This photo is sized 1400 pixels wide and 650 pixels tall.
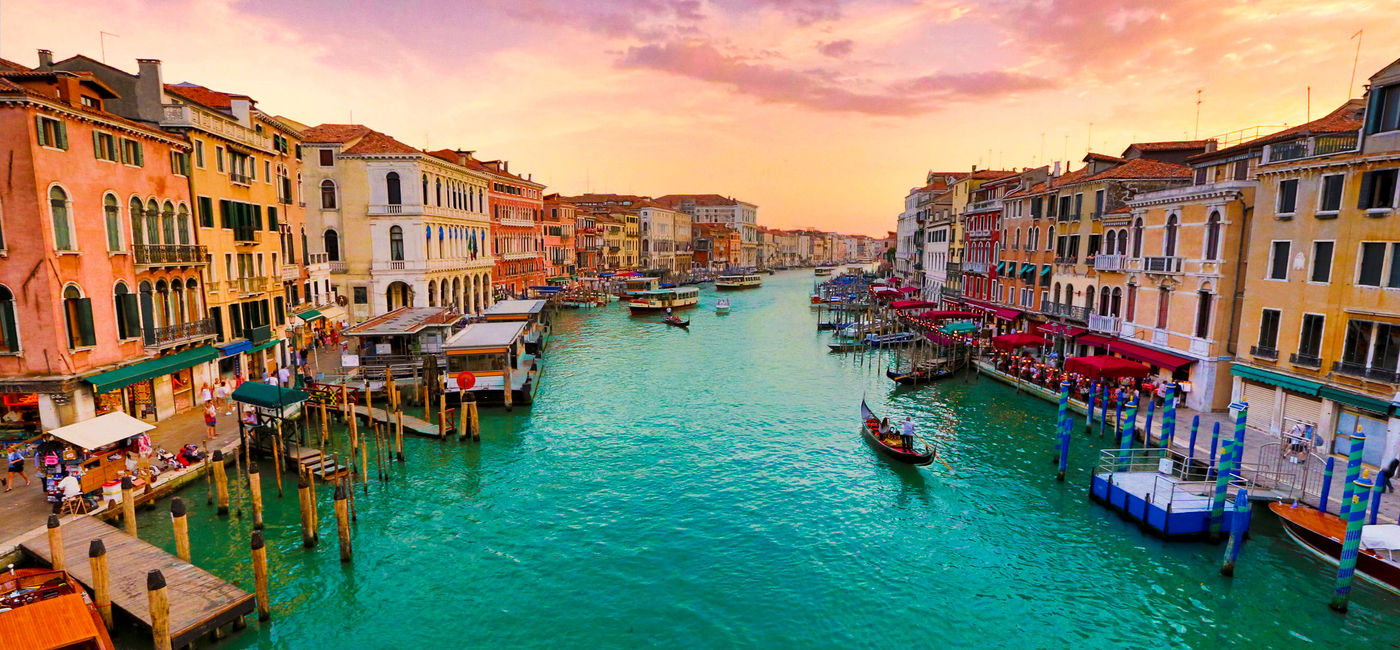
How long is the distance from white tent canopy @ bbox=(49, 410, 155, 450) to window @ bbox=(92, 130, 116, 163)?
7.99 meters

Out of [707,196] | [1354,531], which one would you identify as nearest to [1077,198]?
[1354,531]

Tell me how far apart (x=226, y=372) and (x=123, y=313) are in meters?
5.52

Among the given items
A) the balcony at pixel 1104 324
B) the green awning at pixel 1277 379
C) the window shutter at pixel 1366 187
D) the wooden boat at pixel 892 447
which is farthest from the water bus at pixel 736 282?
the window shutter at pixel 1366 187

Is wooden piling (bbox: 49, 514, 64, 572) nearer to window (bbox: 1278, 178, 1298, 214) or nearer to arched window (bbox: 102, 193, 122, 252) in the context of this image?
arched window (bbox: 102, 193, 122, 252)

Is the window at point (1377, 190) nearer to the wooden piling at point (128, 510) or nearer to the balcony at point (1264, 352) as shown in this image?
Result: the balcony at point (1264, 352)

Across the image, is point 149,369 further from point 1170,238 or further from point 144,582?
Answer: point 1170,238

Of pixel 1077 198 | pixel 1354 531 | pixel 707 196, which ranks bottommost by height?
pixel 1354 531

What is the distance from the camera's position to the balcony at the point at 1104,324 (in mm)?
30125

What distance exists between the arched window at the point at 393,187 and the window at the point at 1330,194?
148 ft

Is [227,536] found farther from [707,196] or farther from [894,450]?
[707,196]

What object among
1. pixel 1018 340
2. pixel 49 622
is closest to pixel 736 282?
pixel 1018 340

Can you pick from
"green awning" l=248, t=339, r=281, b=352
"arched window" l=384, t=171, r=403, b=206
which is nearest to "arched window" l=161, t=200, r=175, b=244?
"green awning" l=248, t=339, r=281, b=352

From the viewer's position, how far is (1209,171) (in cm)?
2523

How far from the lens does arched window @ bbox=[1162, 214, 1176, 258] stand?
26308mm
